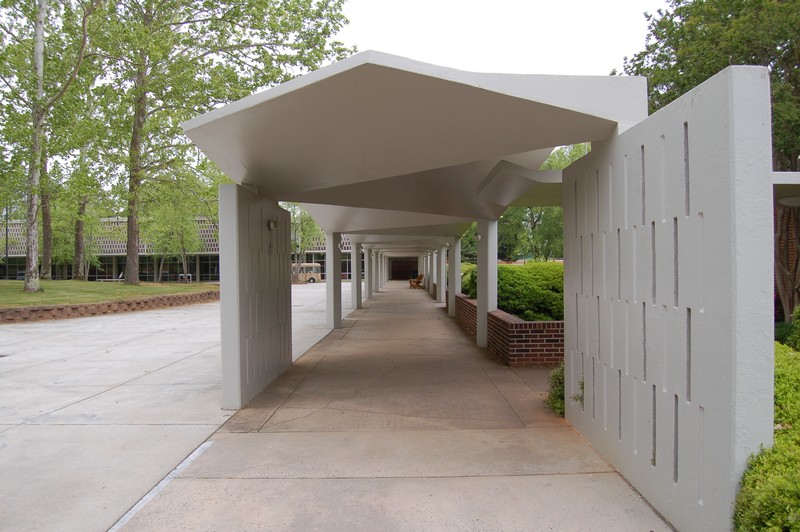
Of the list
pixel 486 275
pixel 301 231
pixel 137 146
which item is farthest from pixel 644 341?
pixel 301 231

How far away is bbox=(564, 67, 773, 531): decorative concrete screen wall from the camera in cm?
282

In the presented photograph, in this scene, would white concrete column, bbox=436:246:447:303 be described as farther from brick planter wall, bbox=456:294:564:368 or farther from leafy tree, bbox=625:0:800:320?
brick planter wall, bbox=456:294:564:368

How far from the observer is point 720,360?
2.92m

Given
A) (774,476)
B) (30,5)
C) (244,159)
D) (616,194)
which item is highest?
(30,5)

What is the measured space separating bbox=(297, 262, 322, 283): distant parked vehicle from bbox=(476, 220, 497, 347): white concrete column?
40912 millimetres

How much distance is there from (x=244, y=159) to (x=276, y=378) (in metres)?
3.52

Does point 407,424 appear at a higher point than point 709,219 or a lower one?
lower

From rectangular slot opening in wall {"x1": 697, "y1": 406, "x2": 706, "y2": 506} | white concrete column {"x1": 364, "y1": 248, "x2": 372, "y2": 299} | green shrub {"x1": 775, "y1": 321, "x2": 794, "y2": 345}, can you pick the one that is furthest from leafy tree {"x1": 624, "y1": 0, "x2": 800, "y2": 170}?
white concrete column {"x1": 364, "y1": 248, "x2": 372, "y2": 299}

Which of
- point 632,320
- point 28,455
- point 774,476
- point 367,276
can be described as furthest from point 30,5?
point 774,476

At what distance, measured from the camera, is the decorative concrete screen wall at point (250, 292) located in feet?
20.7

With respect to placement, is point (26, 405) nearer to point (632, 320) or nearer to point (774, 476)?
point (632, 320)

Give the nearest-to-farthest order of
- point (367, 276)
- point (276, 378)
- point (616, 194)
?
point (616, 194) → point (276, 378) → point (367, 276)

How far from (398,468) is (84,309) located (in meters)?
17.7

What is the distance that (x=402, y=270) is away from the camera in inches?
2611
